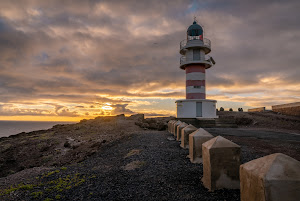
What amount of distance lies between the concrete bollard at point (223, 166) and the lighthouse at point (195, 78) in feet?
62.7

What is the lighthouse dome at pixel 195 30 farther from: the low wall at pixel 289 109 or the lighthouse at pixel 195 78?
the low wall at pixel 289 109

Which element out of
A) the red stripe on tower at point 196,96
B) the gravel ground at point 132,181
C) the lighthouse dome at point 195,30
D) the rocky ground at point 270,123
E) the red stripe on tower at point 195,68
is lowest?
the gravel ground at point 132,181

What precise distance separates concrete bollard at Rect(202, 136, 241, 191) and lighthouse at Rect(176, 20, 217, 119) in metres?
19.1

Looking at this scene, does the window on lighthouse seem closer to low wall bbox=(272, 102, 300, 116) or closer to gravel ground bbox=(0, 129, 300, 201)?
low wall bbox=(272, 102, 300, 116)

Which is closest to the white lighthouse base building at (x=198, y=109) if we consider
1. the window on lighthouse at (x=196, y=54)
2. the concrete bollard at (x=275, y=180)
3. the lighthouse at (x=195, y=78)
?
the lighthouse at (x=195, y=78)

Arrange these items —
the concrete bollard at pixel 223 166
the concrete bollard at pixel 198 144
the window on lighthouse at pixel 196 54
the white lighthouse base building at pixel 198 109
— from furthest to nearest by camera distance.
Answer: the window on lighthouse at pixel 196 54, the white lighthouse base building at pixel 198 109, the concrete bollard at pixel 198 144, the concrete bollard at pixel 223 166

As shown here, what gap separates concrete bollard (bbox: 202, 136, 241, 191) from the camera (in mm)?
5195

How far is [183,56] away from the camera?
27281 millimetres

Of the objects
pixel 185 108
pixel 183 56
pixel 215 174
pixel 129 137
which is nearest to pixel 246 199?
pixel 215 174

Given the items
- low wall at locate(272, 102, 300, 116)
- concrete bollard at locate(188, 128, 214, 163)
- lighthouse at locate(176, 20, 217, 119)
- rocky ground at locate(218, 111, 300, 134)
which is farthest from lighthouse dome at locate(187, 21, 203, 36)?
concrete bollard at locate(188, 128, 214, 163)

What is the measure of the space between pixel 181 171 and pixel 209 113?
18722 mm

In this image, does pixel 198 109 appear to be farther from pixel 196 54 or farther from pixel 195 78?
pixel 196 54

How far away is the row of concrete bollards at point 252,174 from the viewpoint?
304cm

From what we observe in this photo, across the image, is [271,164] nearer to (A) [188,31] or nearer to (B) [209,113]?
(B) [209,113]
